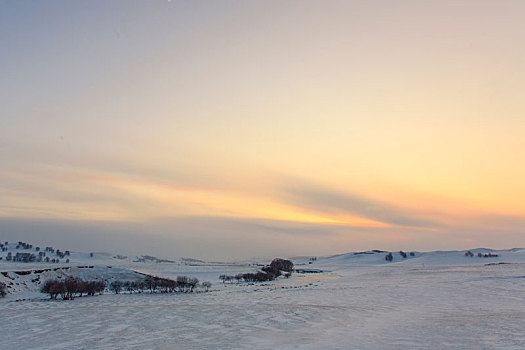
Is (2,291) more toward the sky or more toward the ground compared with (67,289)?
more toward the ground

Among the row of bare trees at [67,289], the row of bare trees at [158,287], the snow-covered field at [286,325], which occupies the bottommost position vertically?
the row of bare trees at [158,287]

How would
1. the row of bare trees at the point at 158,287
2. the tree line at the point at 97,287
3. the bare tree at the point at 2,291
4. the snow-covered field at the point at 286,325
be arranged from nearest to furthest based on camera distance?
the snow-covered field at the point at 286,325 < the tree line at the point at 97,287 < the bare tree at the point at 2,291 < the row of bare trees at the point at 158,287

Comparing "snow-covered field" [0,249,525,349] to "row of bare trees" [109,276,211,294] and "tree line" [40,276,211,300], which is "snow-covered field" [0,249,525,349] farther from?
"row of bare trees" [109,276,211,294]

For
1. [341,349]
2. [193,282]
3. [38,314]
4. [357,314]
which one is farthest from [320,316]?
[193,282]

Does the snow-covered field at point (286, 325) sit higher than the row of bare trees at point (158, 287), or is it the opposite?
the snow-covered field at point (286, 325)

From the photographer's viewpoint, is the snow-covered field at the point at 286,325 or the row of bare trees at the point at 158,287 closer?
the snow-covered field at the point at 286,325

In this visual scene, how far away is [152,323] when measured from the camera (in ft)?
91.3

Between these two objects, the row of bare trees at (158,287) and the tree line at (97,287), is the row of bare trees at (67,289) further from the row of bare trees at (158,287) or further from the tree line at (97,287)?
the row of bare trees at (158,287)

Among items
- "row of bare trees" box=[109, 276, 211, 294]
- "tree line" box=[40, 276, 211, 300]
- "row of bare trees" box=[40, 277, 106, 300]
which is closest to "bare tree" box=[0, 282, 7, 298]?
"tree line" box=[40, 276, 211, 300]

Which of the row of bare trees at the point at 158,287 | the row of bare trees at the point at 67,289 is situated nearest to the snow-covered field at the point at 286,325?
the row of bare trees at the point at 67,289

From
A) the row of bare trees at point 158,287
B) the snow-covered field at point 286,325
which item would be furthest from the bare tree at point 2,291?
the snow-covered field at point 286,325

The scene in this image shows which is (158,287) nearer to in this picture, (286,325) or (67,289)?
(67,289)

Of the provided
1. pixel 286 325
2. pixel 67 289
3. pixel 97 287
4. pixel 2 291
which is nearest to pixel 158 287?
pixel 97 287

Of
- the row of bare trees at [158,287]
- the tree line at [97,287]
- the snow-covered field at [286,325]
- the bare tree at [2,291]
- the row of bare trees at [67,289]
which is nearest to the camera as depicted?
the snow-covered field at [286,325]
